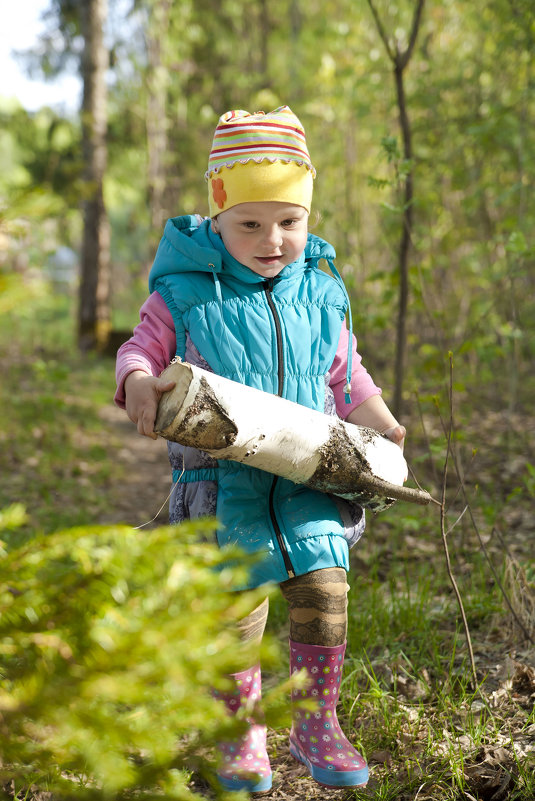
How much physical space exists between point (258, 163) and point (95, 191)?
26.8ft

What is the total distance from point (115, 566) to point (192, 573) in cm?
11

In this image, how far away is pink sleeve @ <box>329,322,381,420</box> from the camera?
2.41 meters

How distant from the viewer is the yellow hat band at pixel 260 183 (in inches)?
84.6

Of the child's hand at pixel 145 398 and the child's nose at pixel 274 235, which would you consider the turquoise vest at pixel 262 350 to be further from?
the child's hand at pixel 145 398

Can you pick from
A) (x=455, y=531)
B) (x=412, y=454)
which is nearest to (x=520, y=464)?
(x=412, y=454)

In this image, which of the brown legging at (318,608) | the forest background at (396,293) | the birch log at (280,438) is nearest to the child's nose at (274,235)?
the birch log at (280,438)

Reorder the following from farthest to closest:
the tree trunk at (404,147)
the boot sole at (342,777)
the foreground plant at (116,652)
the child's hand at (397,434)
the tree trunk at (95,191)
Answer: the tree trunk at (95,191)
the tree trunk at (404,147)
the child's hand at (397,434)
the boot sole at (342,777)
the foreground plant at (116,652)

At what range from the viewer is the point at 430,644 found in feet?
8.87

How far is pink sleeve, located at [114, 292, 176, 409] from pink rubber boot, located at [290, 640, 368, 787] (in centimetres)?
99

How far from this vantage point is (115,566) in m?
0.95

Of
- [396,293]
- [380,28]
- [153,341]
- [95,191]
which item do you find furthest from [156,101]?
[153,341]

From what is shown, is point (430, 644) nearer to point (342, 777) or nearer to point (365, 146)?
point (342, 777)

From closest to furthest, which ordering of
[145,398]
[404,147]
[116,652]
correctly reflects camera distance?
[116,652], [145,398], [404,147]

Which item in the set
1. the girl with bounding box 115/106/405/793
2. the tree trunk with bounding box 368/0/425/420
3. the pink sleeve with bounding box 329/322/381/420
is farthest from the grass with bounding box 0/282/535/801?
the tree trunk with bounding box 368/0/425/420
